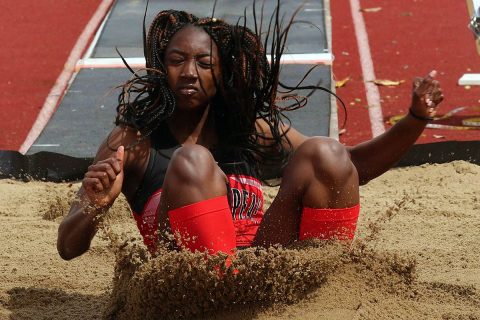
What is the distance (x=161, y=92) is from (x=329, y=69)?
9.50 ft

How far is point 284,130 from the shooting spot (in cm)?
357

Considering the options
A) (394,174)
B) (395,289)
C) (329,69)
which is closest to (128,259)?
(395,289)

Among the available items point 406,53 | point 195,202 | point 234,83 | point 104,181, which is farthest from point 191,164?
point 406,53

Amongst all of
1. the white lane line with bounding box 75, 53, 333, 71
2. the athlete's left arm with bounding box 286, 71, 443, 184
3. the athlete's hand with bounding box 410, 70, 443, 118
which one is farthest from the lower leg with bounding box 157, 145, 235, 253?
the white lane line with bounding box 75, 53, 333, 71

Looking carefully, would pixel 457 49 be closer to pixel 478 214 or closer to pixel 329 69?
pixel 329 69

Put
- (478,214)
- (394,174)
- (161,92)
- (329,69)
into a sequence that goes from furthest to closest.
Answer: (329,69) < (394,174) < (478,214) < (161,92)

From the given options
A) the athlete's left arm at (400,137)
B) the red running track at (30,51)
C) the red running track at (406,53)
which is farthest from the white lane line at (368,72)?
the athlete's left arm at (400,137)

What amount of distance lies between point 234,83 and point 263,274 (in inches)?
30.6

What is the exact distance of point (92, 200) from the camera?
2949 millimetres

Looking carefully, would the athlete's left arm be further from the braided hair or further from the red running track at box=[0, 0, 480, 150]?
the red running track at box=[0, 0, 480, 150]

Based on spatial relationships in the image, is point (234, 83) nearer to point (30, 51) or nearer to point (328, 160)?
point (328, 160)

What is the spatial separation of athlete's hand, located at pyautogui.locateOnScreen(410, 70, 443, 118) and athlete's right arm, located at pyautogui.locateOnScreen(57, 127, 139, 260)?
39.6 inches

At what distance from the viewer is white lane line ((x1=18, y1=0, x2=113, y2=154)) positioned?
6410 millimetres

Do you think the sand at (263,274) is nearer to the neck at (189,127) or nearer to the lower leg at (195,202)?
the lower leg at (195,202)
